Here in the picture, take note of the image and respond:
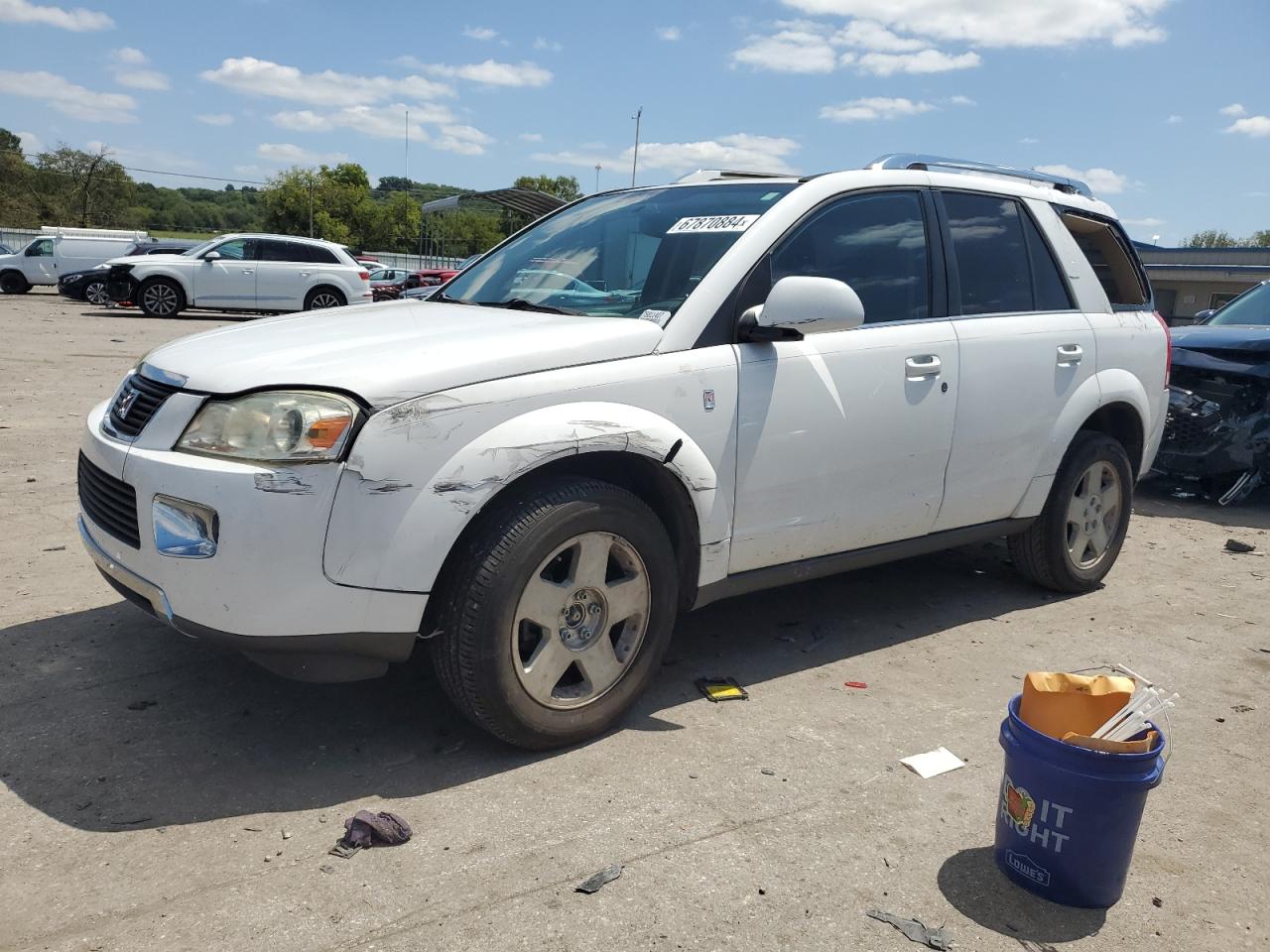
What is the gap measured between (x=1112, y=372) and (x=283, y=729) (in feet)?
13.1

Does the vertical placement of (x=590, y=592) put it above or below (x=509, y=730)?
above

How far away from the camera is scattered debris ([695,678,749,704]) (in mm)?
3836

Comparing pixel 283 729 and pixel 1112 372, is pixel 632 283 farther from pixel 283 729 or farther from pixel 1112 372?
pixel 1112 372

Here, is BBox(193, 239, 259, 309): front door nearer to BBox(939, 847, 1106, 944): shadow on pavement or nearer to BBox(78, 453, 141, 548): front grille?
BBox(78, 453, 141, 548): front grille

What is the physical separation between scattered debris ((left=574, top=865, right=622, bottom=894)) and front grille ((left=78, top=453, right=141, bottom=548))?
62.2 inches

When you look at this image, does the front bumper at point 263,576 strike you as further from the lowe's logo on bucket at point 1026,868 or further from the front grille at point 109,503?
the lowe's logo on bucket at point 1026,868

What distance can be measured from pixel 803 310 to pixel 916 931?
6.25 feet

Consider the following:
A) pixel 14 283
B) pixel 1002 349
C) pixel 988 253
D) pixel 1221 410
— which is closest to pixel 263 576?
pixel 1002 349

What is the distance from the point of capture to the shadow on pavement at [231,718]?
119 inches

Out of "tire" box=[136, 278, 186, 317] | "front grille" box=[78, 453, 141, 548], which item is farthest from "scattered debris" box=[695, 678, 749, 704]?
"tire" box=[136, 278, 186, 317]

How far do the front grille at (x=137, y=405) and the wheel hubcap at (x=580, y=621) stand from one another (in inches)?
48.9

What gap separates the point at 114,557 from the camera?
125 inches

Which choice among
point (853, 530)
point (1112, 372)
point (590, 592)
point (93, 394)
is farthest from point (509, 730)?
point (93, 394)

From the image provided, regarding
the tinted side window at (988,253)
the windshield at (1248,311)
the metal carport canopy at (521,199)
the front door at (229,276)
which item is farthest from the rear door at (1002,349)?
the front door at (229,276)
